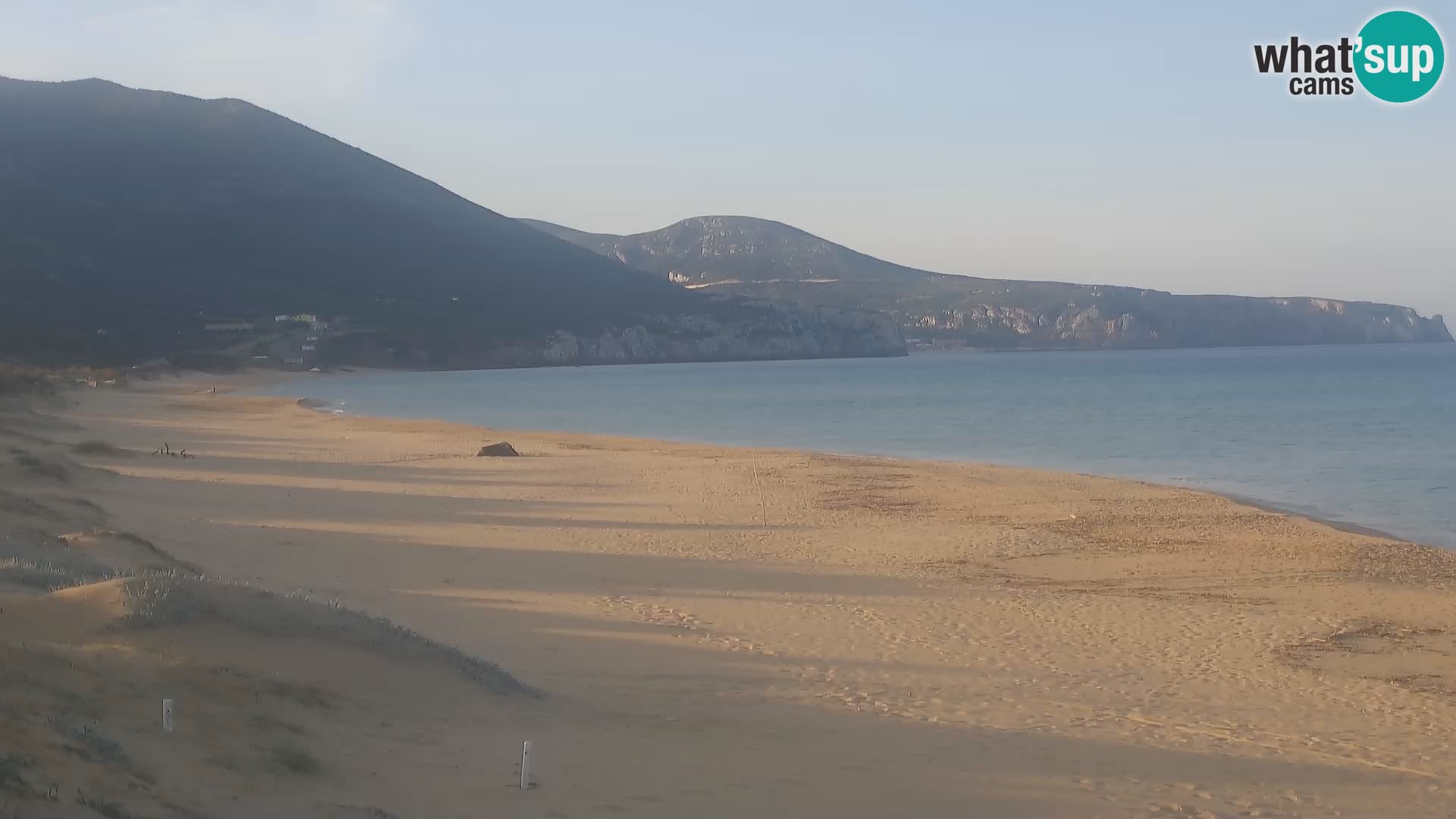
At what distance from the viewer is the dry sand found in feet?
21.6

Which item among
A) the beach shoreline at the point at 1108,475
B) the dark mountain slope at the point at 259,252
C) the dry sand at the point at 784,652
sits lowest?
the beach shoreline at the point at 1108,475

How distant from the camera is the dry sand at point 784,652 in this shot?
6582 millimetres

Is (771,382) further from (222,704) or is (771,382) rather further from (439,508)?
(222,704)

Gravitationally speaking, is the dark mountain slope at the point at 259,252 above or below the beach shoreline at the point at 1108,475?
above

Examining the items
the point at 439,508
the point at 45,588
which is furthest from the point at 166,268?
the point at 45,588

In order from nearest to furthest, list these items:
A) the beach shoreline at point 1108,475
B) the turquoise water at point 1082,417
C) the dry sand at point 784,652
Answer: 1. the dry sand at point 784,652
2. the beach shoreline at point 1108,475
3. the turquoise water at point 1082,417

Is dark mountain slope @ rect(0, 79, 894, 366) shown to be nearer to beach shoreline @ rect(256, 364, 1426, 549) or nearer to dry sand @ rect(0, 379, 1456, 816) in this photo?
beach shoreline @ rect(256, 364, 1426, 549)

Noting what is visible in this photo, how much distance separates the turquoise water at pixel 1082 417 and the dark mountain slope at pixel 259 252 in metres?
19.7

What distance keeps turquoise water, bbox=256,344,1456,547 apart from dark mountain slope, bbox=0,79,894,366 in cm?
1973

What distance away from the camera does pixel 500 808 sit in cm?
595

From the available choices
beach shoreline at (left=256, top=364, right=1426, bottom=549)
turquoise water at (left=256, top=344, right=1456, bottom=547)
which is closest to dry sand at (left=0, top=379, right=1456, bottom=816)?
beach shoreline at (left=256, top=364, right=1426, bottom=549)

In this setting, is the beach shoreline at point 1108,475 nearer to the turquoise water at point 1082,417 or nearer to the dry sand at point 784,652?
the turquoise water at point 1082,417

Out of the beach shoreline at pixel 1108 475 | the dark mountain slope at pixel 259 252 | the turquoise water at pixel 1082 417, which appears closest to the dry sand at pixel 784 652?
the beach shoreline at pixel 1108 475

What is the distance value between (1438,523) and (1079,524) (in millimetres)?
7334
